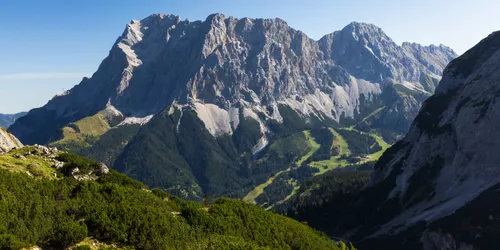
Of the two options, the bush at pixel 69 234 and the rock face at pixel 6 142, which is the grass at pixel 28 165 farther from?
the bush at pixel 69 234

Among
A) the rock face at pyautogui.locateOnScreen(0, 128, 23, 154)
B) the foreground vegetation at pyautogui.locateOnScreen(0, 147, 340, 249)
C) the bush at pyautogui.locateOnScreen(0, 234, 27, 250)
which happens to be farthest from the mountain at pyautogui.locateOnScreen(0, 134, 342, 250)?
the rock face at pyautogui.locateOnScreen(0, 128, 23, 154)

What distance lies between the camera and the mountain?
58688 mm

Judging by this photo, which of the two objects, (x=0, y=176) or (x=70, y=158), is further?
(x=70, y=158)

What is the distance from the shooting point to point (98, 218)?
6391 cm

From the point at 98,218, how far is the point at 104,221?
2107 mm

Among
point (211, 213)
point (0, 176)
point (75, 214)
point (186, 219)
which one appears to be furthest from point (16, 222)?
point (211, 213)

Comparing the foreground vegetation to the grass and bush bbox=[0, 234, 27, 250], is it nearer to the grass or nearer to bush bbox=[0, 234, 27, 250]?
bush bbox=[0, 234, 27, 250]

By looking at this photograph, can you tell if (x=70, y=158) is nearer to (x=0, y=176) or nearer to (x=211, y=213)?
(x=0, y=176)

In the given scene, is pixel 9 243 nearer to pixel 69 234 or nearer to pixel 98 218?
pixel 69 234

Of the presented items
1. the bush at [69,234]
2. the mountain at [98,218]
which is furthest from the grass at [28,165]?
the bush at [69,234]

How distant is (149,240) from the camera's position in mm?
64750

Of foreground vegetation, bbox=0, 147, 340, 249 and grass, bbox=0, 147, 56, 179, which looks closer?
foreground vegetation, bbox=0, 147, 340, 249

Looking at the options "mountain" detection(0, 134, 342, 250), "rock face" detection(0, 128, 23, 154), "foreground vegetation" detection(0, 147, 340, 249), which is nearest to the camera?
"foreground vegetation" detection(0, 147, 340, 249)

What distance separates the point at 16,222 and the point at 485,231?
148105mm
